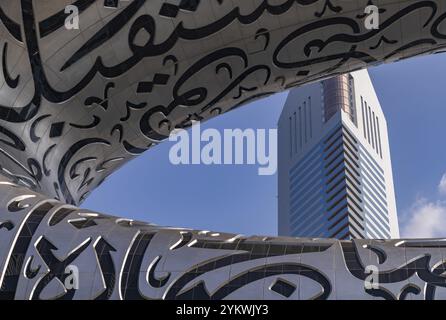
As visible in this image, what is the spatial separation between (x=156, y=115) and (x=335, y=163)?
62.0m

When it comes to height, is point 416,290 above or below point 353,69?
below

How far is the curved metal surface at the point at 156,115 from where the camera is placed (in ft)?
30.9

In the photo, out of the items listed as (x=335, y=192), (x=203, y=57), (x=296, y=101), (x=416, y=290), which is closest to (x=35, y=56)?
(x=203, y=57)

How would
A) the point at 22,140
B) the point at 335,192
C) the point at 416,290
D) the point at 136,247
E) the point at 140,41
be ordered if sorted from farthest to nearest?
the point at 335,192, the point at 140,41, the point at 22,140, the point at 136,247, the point at 416,290

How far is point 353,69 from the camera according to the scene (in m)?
15.8

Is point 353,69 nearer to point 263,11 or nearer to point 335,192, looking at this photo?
point 263,11

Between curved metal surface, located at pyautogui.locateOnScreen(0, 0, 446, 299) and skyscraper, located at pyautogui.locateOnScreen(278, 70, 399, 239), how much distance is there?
60.0 meters

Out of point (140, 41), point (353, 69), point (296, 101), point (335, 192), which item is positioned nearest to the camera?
point (140, 41)

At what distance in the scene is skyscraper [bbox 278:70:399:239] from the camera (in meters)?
76.1

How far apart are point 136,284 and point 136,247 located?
63 centimetres

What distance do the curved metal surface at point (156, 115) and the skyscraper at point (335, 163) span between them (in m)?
60.0

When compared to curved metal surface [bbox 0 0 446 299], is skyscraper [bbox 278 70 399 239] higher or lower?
higher
